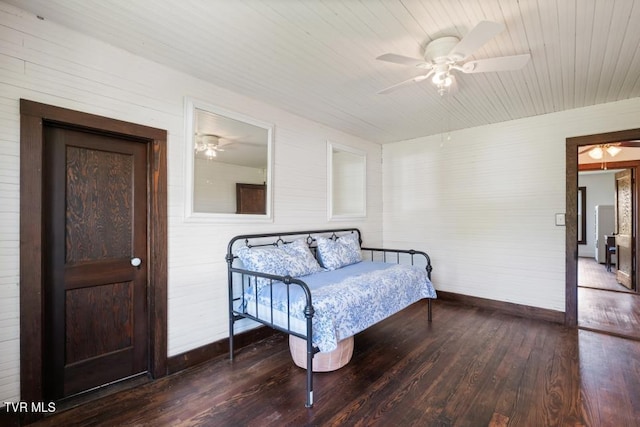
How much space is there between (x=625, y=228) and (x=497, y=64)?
518 cm


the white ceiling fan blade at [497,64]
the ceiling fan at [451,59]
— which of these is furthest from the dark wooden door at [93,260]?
the white ceiling fan blade at [497,64]

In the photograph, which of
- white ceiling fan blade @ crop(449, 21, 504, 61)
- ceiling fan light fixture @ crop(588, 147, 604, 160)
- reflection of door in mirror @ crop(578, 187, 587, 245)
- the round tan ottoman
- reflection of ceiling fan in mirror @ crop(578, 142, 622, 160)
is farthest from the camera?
reflection of door in mirror @ crop(578, 187, 587, 245)

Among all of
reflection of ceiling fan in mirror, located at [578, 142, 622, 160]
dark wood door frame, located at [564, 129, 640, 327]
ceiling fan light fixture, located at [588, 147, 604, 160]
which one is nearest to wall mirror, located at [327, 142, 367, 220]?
dark wood door frame, located at [564, 129, 640, 327]

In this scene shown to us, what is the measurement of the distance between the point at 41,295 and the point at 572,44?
3.99 m

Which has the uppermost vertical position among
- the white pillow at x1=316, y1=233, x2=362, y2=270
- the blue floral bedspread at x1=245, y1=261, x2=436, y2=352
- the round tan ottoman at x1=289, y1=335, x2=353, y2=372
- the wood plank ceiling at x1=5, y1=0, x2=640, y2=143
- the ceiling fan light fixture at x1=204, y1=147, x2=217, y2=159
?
the wood plank ceiling at x1=5, y1=0, x2=640, y2=143

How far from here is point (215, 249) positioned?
9.03ft

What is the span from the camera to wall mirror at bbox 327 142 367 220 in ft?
13.1

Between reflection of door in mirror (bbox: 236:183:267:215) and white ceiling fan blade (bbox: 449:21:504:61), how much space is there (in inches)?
81.8

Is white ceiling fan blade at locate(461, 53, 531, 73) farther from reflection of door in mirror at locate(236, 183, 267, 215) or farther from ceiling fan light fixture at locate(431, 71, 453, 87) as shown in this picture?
reflection of door in mirror at locate(236, 183, 267, 215)

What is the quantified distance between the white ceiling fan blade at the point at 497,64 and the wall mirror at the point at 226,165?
198 centimetres

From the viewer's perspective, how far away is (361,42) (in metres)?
Answer: 2.13

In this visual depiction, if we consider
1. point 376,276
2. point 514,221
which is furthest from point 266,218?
point 514,221

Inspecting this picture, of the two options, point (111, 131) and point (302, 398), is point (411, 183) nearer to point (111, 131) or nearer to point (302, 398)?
point (302, 398)

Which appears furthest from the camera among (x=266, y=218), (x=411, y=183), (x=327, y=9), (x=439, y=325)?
(x=411, y=183)
